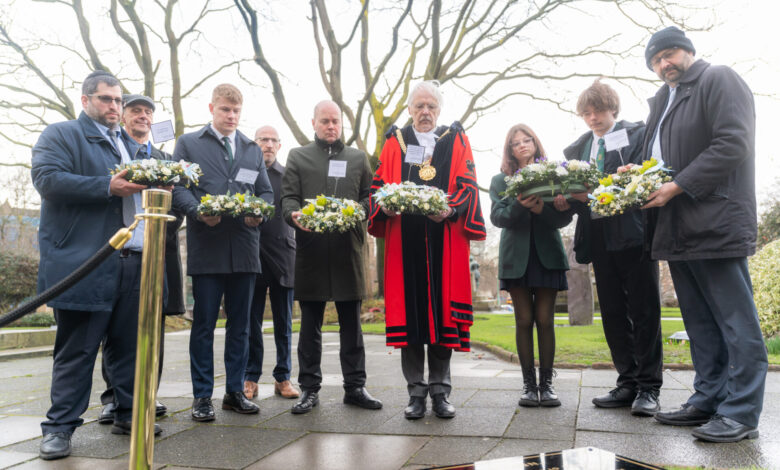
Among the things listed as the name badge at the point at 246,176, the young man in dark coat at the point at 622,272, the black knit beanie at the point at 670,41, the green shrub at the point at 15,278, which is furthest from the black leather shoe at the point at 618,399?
the green shrub at the point at 15,278

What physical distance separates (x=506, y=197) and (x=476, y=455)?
1900 mm

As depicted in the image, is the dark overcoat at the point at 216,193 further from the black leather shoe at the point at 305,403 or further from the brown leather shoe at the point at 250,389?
the brown leather shoe at the point at 250,389

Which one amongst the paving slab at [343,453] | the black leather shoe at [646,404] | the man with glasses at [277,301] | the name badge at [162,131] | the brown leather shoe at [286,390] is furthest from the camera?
the man with glasses at [277,301]

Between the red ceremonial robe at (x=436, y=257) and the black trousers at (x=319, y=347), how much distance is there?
1.25ft

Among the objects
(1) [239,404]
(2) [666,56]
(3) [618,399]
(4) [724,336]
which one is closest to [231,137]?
(1) [239,404]

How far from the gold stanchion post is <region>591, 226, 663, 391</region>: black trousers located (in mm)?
2874

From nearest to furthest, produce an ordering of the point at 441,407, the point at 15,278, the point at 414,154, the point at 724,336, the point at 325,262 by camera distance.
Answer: the point at 724,336 → the point at 441,407 → the point at 414,154 → the point at 325,262 → the point at 15,278

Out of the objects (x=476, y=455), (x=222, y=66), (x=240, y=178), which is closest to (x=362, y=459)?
(x=476, y=455)

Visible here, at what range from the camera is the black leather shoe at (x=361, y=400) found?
3881mm

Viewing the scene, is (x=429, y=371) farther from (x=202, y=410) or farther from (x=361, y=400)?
(x=202, y=410)

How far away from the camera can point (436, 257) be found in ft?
12.6

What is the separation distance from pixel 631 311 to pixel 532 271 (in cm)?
71

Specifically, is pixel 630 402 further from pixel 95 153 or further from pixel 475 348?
pixel 475 348

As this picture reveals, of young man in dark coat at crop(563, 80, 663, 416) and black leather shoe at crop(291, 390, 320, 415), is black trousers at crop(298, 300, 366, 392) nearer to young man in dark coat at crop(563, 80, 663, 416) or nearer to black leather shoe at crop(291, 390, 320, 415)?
black leather shoe at crop(291, 390, 320, 415)
